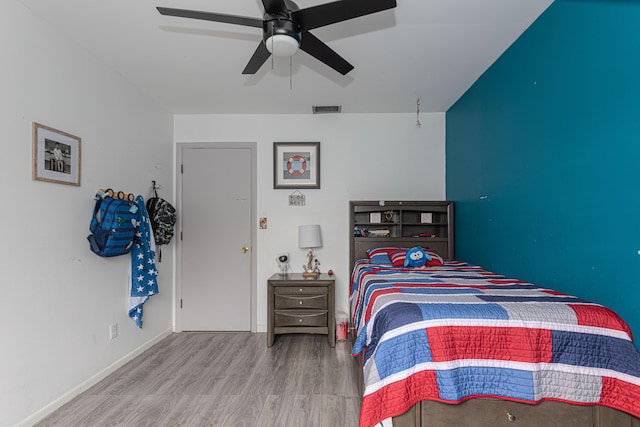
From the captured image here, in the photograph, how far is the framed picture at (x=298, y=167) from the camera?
13.1 ft

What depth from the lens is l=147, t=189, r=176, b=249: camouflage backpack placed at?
3.47 meters

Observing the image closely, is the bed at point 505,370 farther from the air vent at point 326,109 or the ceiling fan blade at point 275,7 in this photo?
the air vent at point 326,109

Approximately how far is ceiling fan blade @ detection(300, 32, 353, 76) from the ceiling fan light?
90 mm

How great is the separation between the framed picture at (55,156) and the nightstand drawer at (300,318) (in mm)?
2102

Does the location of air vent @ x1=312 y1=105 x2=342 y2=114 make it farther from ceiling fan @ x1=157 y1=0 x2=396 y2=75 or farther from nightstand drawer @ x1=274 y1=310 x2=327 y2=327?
nightstand drawer @ x1=274 y1=310 x2=327 y2=327

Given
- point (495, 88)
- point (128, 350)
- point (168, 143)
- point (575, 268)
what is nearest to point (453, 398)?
point (575, 268)

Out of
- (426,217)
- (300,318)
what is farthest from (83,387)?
(426,217)

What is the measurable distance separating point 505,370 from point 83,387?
2.76 metres

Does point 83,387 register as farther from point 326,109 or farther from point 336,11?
point 326,109

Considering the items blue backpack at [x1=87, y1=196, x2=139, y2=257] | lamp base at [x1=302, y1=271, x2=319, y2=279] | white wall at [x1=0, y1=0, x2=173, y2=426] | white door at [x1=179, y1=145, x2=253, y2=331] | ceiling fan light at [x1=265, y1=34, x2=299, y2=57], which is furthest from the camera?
white door at [x1=179, y1=145, x2=253, y2=331]

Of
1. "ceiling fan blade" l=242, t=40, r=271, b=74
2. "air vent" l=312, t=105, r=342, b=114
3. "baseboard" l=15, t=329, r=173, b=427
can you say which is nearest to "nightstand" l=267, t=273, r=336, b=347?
"baseboard" l=15, t=329, r=173, b=427

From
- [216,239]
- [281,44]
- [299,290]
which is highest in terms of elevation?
[281,44]

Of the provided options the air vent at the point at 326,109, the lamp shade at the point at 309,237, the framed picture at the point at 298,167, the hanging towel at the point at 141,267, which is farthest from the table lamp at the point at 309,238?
the hanging towel at the point at 141,267

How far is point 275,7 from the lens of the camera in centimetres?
163
